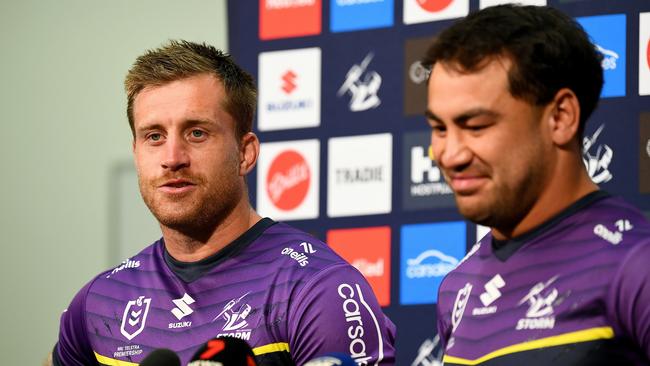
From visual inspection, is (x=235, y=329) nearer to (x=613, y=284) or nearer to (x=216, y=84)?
(x=216, y=84)

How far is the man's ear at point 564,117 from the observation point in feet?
6.12

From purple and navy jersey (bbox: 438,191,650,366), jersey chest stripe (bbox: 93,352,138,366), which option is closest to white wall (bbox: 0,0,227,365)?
jersey chest stripe (bbox: 93,352,138,366)

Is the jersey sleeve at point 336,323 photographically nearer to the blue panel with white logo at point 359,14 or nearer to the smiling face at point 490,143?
the smiling face at point 490,143

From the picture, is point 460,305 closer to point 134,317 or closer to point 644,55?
point 134,317

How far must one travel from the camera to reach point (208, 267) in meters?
2.62

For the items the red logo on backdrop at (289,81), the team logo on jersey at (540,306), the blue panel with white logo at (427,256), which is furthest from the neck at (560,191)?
the red logo on backdrop at (289,81)

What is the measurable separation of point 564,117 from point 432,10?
1646mm

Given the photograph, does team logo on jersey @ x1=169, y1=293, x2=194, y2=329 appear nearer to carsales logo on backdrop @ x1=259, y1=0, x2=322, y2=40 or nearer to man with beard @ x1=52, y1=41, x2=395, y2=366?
man with beard @ x1=52, y1=41, x2=395, y2=366

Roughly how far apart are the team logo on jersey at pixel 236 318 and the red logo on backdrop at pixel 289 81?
1241mm

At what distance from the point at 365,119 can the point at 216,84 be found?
0.93 m

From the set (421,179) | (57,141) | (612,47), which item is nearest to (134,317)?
(421,179)

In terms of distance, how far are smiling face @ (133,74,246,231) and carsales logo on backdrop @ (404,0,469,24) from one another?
97 cm

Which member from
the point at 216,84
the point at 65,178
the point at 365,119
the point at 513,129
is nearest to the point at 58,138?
the point at 65,178

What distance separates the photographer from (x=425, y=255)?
3402 millimetres
